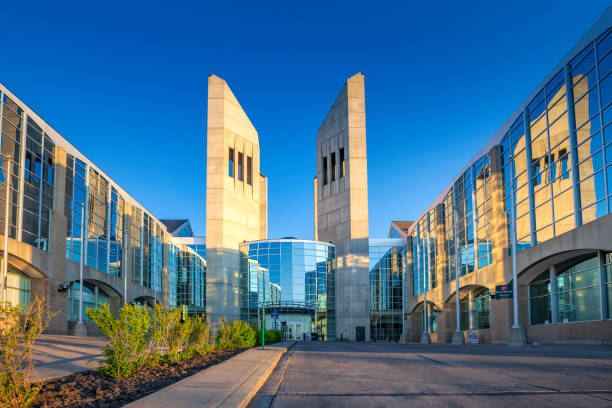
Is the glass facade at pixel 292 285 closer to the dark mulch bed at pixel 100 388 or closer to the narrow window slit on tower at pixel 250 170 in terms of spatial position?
the narrow window slit on tower at pixel 250 170

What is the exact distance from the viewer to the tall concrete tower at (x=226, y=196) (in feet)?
198

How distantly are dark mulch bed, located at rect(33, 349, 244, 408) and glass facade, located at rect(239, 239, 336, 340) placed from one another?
167 feet

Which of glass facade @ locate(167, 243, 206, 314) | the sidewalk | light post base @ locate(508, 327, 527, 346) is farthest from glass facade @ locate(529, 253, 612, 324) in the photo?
glass facade @ locate(167, 243, 206, 314)

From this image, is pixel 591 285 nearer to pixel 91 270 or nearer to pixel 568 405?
pixel 568 405

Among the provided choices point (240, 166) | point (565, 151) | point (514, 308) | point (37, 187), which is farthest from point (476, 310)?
point (240, 166)

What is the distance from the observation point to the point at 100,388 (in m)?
9.10

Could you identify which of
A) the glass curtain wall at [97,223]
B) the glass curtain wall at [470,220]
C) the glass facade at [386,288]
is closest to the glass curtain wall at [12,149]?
the glass curtain wall at [97,223]

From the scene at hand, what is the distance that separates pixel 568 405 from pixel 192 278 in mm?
64327

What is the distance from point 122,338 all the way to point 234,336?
15316 millimetres

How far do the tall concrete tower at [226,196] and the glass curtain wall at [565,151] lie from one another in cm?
3441

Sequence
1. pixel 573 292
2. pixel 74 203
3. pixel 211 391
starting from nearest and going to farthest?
pixel 211 391, pixel 573 292, pixel 74 203

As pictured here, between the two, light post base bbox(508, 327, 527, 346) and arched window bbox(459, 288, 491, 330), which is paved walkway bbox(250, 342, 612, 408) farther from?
arched window bbox(459, 288, 491, 330)

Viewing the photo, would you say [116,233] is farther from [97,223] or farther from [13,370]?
[13,370]

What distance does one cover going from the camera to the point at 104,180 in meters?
48.6
